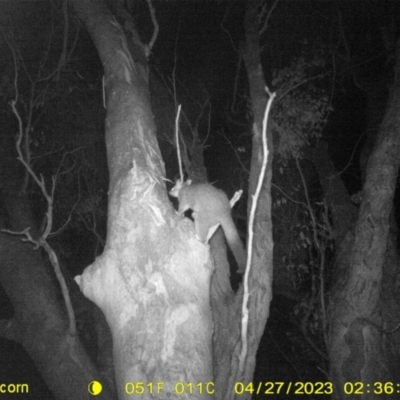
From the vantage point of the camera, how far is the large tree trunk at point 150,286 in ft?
6.58

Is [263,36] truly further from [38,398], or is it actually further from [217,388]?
[38,398]

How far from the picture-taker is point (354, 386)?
3.95 meters

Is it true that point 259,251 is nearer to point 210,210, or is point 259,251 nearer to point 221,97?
point 210,210

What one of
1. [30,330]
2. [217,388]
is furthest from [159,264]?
[30,330]

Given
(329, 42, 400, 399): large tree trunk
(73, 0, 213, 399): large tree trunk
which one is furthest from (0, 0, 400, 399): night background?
(73, 0, 213, 399): large tree trunk

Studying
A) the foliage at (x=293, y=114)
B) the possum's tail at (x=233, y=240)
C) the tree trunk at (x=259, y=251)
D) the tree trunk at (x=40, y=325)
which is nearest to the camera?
the tree trunk at (x=259, y=251)

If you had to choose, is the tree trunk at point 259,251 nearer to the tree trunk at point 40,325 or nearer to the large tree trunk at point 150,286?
the large tree trunk at point 150,286

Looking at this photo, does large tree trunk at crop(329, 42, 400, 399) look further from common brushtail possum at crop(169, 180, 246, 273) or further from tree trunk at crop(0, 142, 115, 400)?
tree trunk at crop(0, 142, 115, 400)

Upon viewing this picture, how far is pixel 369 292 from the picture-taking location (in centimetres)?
408

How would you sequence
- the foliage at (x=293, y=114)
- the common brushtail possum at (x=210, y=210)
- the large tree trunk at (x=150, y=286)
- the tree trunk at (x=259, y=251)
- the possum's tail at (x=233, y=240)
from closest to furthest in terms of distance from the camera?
the large tree trunk at (x=150, y=286) < the tree trunk at (x=259, y=251) < the possum's tail at (x=233, y=240) < the common brushtail possum at (x=210, y=210) < the foliage at (x=293, y=114)

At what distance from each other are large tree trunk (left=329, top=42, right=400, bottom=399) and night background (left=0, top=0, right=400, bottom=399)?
5.81 ft

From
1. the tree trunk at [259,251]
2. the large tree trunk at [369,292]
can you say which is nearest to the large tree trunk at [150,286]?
the tree trunk at [259,251]

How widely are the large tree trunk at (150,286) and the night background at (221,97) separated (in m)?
3.63

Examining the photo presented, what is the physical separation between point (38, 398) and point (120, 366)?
10.9 m
